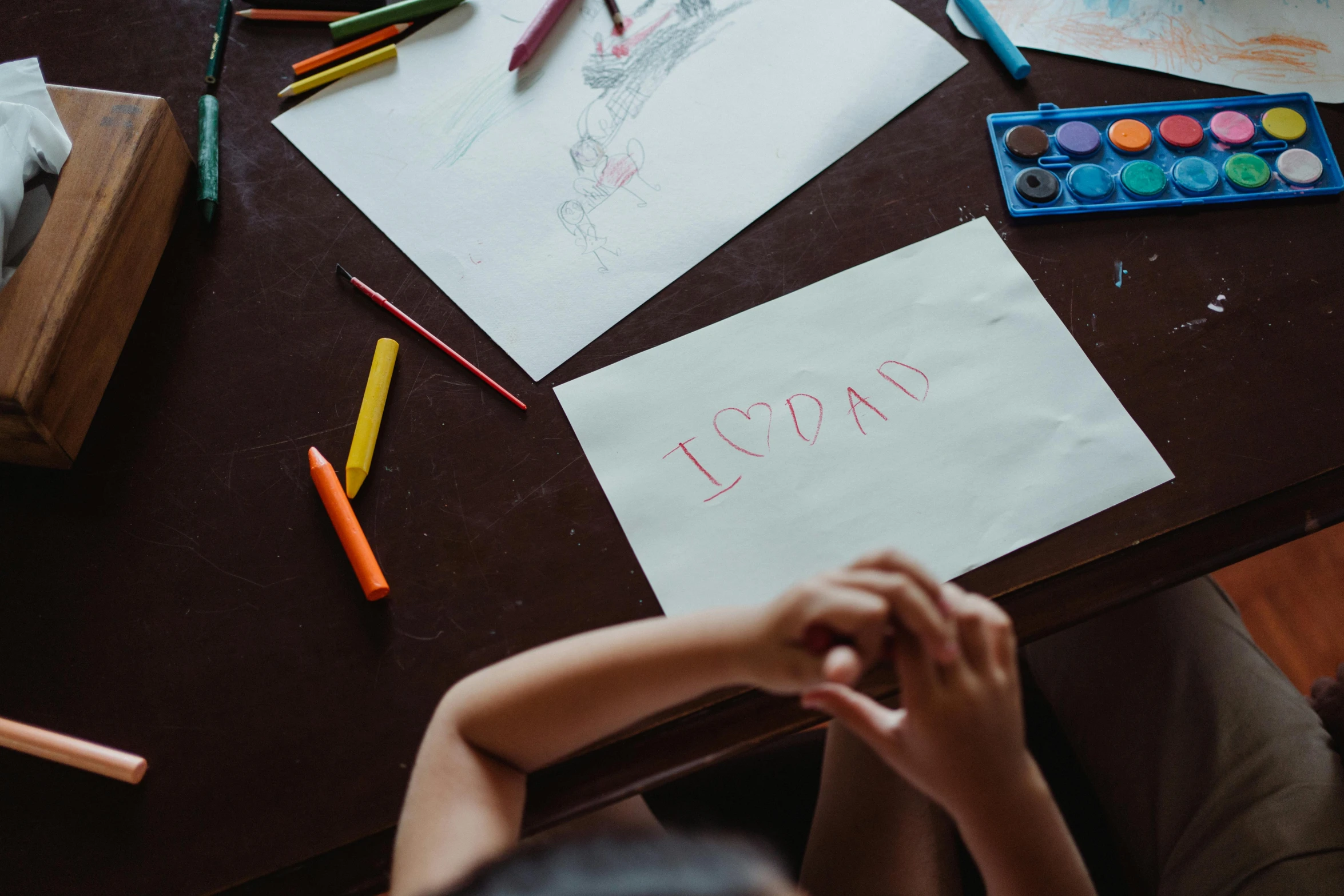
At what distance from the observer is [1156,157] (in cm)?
64

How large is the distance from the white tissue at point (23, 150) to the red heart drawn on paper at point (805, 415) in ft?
1.63

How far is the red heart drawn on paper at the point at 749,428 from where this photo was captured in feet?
1.85

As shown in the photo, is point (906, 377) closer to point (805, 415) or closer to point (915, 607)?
point (805, 415)

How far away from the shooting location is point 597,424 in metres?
0.57

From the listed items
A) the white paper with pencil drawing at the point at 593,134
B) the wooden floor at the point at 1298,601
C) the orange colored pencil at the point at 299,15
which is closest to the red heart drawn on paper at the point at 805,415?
the white paper with pencil drawing at the point at 593,134

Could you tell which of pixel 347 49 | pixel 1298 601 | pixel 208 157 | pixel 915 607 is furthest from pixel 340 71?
pixel 1298 601

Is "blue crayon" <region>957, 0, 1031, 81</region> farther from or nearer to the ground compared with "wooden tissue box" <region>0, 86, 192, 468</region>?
nearer to the ground

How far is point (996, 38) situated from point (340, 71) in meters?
0.52

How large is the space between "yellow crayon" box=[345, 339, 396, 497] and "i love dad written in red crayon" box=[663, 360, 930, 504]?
0.19 metres

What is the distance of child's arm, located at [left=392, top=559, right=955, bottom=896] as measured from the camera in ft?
1.45

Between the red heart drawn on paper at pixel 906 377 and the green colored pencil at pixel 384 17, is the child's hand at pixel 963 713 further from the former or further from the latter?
the green colored pencil at pixel 384 17

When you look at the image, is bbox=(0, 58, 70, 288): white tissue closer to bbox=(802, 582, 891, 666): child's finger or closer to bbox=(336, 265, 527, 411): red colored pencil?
bbox=(336, 265, 527, 411): red colored pencil

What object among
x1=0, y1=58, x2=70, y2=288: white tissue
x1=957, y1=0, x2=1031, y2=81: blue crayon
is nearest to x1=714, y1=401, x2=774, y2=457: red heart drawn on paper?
x1=957, y1=0, x2=1031, y2=81: blue crayon

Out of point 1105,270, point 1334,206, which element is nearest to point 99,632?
point 1105,270
